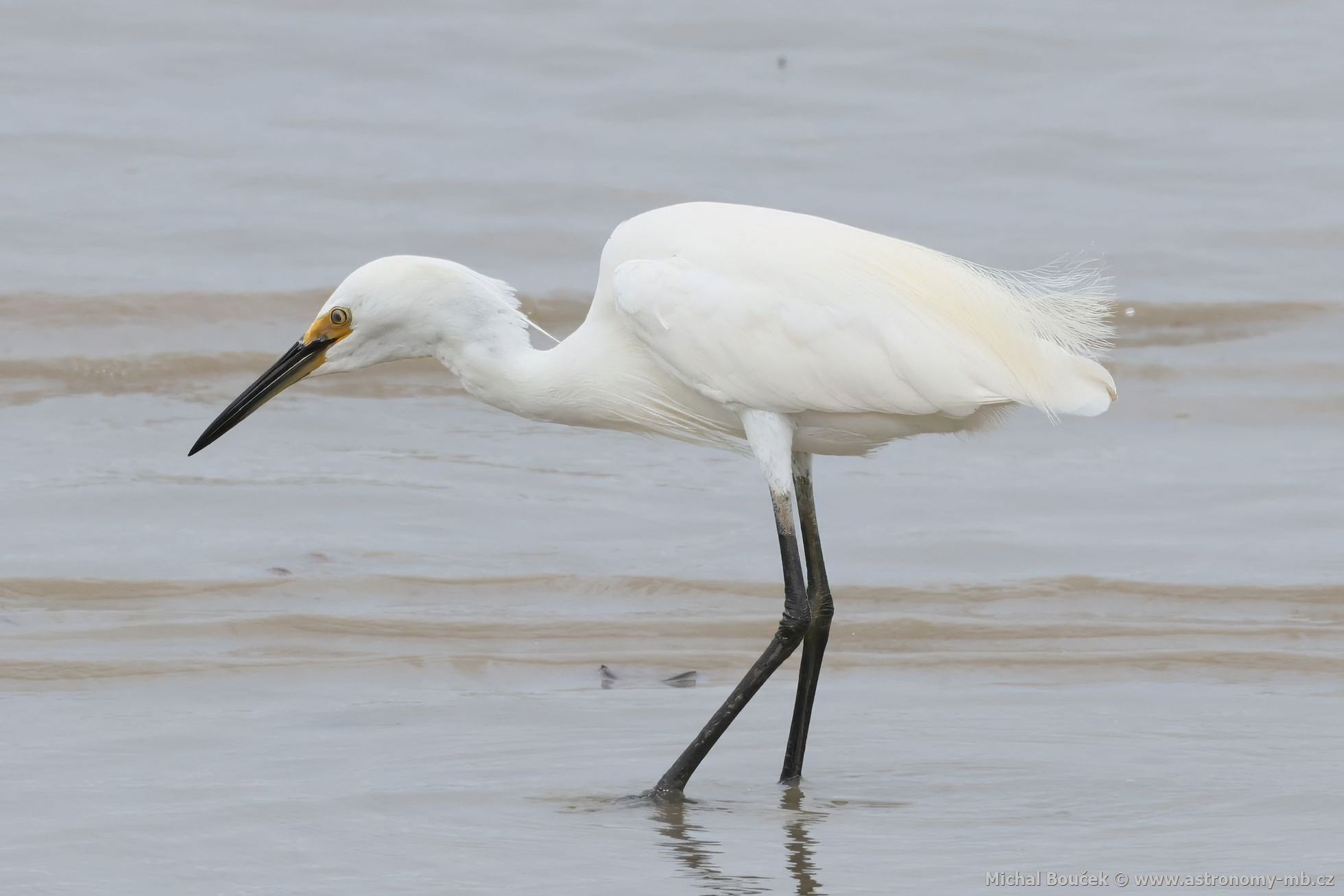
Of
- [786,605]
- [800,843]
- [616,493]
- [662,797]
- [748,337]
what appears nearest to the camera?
[800,843]

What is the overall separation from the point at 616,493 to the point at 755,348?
3591mm

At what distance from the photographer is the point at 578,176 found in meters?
14.3

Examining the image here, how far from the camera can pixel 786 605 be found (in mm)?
5738

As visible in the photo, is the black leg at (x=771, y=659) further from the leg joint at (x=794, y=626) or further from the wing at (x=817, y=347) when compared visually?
the wing at (x=817, y=347)

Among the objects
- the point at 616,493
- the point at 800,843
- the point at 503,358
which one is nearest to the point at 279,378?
the point at 503,358

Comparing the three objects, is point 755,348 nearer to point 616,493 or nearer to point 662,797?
point 662,797

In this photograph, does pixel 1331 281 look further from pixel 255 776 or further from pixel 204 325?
pixel 255 776

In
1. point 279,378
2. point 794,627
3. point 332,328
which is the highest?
point 332,328

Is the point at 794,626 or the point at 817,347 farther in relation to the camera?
the point at 794,626

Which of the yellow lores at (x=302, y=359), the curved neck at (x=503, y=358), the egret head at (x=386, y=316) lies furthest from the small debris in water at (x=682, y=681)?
the yellow lores at (x=302, y=359)

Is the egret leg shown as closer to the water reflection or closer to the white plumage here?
the white plumage

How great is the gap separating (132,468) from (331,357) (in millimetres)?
3871

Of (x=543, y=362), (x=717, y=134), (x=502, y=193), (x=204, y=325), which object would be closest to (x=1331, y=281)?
(x=717, y=134)

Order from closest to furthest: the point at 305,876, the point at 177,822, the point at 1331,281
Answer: the point at 305,876
the point at 177,822
the point at 1331,281
